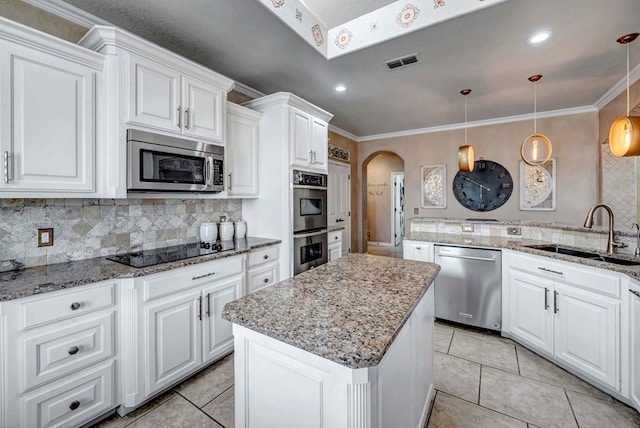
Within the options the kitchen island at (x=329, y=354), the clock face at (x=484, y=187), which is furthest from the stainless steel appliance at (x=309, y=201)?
the clock face at (x=484, y=187)

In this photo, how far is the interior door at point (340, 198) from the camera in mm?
5113

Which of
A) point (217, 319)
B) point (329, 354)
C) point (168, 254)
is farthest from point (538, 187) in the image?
point (168, 254)

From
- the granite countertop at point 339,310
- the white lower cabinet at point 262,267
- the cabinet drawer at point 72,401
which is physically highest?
the granite countertop at point 339,310

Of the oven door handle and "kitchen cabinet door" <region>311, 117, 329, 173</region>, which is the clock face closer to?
"kitchen cabinet door" <region>311, 117, 329, 173</region>

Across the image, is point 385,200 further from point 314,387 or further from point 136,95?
point 314,387

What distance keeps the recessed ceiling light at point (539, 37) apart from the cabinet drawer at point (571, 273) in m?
1.85

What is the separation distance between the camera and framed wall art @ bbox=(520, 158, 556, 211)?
4426 millimetres

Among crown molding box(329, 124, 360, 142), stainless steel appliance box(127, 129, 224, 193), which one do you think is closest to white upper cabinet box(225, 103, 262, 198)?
stainless steel appliance box(127, 129, 224, 193)

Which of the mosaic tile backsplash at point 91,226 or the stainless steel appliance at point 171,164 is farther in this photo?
the stainless steel appliance at point 171,164

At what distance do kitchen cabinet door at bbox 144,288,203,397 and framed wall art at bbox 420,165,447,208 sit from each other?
4519mm

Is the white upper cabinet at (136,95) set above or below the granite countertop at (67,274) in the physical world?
above

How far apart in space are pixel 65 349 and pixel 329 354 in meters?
1.62

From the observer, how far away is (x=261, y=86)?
3311 millimetres

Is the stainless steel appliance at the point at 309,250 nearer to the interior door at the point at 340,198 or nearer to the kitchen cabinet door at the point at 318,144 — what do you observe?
the kitchen cabinet door at the point at 318,144
